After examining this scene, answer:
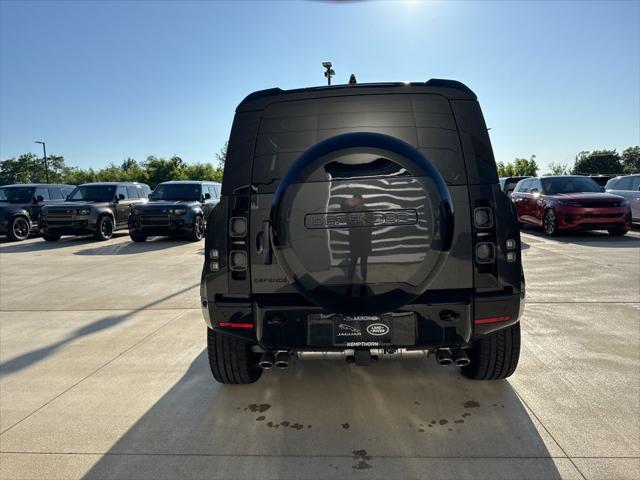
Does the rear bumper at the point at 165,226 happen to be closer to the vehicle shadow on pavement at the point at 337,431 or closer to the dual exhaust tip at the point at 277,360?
the vehicle shadow on pavement at the point at 337,431

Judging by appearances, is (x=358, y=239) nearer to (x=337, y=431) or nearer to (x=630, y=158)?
(x=337, y=431)

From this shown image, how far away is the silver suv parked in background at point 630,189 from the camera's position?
11.6 metres

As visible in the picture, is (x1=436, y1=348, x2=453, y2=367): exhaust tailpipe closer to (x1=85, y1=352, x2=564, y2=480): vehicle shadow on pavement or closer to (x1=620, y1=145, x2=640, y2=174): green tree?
(x1=85, y1=352, x2=564, y2=480): vehicle shadow on pavement

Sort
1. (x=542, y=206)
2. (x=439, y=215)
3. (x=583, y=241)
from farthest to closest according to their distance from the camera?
1. (x=542, y=206)
2. (x=583, y=241)
3. (x=439, y=215)

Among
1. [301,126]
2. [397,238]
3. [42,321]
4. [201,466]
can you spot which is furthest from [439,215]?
[42,321]

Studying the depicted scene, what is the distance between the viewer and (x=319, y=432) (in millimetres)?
2420

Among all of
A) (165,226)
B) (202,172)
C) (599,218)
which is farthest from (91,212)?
(202,172)

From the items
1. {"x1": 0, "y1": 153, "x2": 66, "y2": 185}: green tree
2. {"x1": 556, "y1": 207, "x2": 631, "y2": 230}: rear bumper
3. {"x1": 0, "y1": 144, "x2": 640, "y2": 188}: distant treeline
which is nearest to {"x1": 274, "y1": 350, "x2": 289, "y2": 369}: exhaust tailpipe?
{"x1": 556, "y1": 207, "x2": 631, "y2": 230}: rear bumper

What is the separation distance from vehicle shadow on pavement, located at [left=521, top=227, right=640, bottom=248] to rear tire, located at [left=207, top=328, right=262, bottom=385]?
918cm

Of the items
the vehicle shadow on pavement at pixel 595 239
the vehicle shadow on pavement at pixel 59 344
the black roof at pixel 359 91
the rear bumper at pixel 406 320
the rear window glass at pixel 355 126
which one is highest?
the black roof at pixel 359 91

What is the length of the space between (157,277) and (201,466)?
5405mm

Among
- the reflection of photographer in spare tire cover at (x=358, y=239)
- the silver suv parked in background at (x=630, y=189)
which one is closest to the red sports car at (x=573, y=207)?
the silver suv parked in background at (x=630, y=189)

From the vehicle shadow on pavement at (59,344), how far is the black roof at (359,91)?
2961mm

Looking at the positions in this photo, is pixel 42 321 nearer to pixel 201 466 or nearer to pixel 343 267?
pixel 201 466
